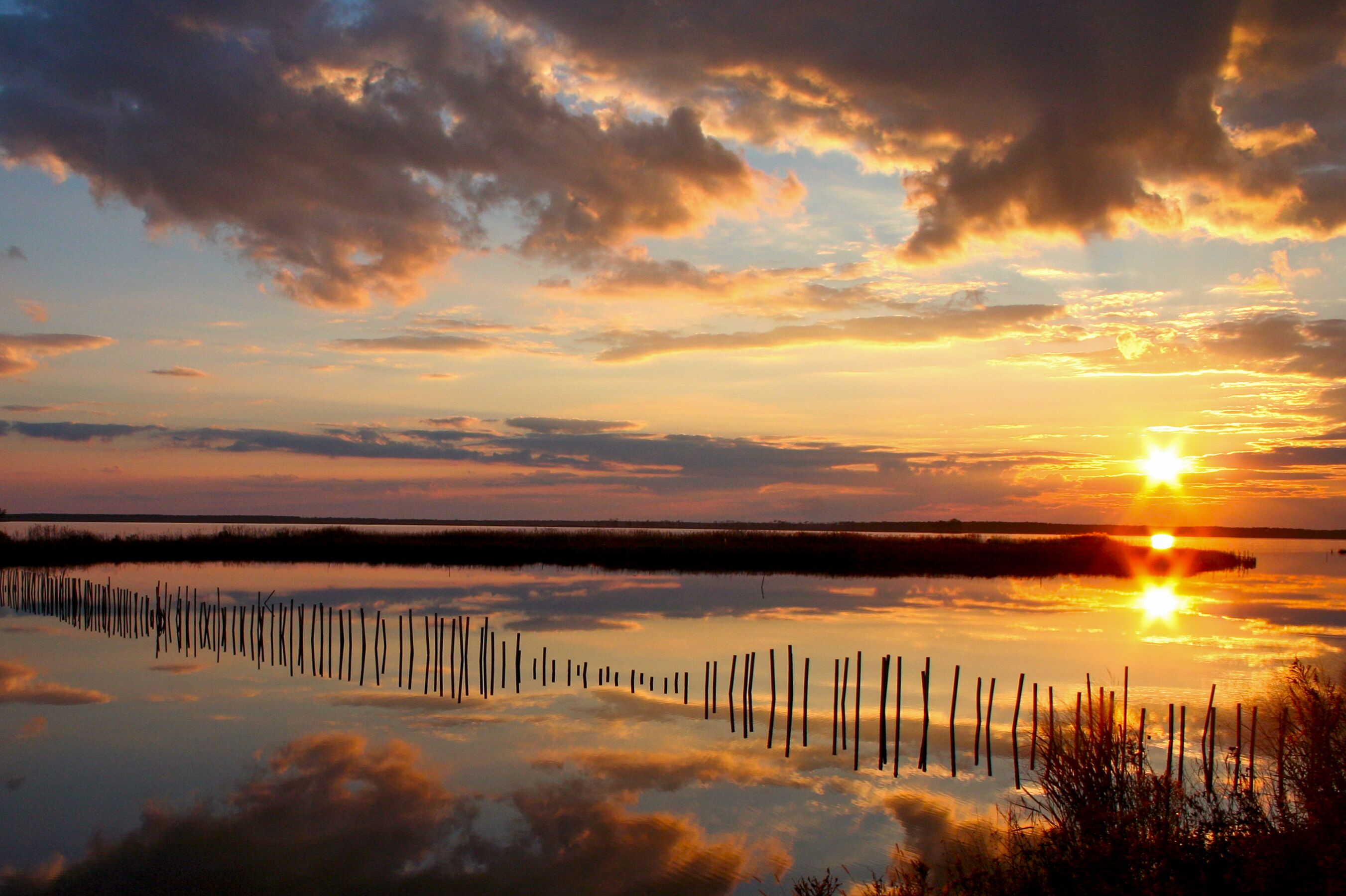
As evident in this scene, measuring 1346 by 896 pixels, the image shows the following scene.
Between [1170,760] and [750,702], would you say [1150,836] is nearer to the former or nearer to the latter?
[1170,760]

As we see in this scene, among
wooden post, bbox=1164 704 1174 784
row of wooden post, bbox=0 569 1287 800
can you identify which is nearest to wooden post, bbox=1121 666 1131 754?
row of wooden post, bbox=0 569 1287 800

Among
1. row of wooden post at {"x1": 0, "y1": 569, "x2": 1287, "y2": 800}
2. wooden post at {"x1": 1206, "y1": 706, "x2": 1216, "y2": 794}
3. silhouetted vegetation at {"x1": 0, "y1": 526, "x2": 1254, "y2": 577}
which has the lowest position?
silhouetted vegetation at {"x1": 0, "y1": 526, "x2": 1254, "y2": 577}

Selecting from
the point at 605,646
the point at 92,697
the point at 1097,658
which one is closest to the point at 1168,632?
the point at 1097,658

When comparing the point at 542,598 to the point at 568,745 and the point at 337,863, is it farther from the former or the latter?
the point at 337,863

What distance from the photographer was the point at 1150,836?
714 centimetres

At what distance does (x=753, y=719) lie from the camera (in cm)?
1452

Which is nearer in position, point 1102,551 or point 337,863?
point 337,863

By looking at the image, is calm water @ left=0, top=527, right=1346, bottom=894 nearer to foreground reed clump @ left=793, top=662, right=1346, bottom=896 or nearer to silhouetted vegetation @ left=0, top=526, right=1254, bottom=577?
foreground reed clump @ left=793, top=662, right=1346, bottom=896

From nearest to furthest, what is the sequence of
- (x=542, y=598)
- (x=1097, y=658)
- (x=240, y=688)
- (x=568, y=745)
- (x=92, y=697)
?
(x=568, y=745) < (x=92, y=697) < (x=240, y=688) < (x=1097, y=658) < (x=542, y=598)

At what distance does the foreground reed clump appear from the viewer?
6.46 meters

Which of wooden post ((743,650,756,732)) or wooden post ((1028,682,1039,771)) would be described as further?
wooden post ((743,650,756,732))

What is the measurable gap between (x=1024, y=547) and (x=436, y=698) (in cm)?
4937

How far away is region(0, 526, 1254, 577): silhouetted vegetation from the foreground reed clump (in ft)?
113

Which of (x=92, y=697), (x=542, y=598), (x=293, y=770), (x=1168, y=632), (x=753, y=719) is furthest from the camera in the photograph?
(x=542, y=598)
